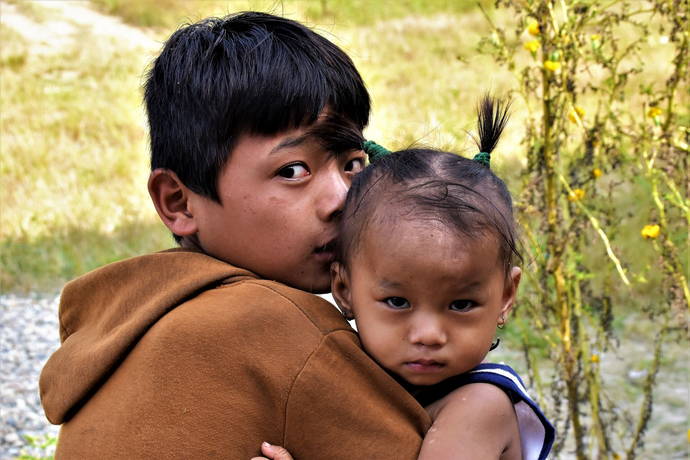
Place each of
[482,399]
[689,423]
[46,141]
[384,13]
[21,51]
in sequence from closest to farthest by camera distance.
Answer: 1. [482,399]
2. [689,423]
3. [46,141]
4. [21,51]
5. [384,13]

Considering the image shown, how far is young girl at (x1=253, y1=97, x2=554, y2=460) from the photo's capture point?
179 centimetres

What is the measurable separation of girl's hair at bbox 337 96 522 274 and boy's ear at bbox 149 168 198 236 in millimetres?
361

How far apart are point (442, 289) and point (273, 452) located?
44 centimetres

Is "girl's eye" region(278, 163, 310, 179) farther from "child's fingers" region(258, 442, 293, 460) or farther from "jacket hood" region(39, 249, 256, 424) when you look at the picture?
"child's fingers" region(258, 442, 293, 460)

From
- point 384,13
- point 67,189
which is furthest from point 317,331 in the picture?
point 384,13

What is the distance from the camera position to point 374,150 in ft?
6.67

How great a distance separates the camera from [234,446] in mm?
1667

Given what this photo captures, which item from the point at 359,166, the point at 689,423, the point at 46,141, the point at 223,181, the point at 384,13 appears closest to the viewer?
the point at 223,181

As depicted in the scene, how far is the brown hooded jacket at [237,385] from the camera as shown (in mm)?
1670

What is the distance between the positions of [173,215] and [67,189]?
6252mm

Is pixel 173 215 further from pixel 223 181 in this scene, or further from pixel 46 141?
pixel 46 141

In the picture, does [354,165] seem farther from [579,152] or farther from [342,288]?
[579,152]

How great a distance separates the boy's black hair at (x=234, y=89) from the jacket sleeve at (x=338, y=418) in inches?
19.4

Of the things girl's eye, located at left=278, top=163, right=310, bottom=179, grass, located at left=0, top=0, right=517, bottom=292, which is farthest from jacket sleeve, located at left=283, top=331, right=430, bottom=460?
grass, located at left=0, top=0, right=517, bottom=292
